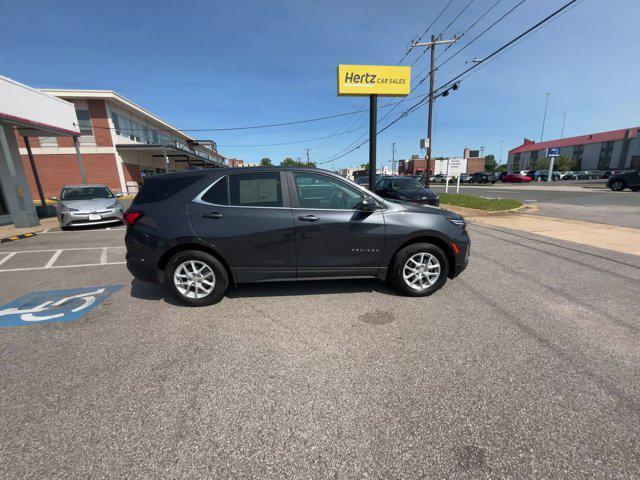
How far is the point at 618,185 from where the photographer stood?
2189 cm

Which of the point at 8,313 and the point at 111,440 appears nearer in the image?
the point at 111,440

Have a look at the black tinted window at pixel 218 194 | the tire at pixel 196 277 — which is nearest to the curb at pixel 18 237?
the tire at pixel 196 277

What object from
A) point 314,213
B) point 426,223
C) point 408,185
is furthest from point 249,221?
point 408,185

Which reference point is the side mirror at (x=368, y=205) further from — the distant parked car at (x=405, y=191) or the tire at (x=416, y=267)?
the distant parked car at (x=405, y=191)

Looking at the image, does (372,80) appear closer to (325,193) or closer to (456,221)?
(456,221)

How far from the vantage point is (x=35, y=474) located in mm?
1700

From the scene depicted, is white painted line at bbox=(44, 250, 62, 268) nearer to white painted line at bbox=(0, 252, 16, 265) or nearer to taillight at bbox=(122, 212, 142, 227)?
white painted line at bbox=(0, 252, 16, 265)

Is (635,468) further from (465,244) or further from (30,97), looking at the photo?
(30,97)

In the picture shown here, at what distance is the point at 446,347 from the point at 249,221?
262cm

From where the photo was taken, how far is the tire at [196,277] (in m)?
3.76

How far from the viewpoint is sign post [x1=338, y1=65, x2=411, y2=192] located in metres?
11.1

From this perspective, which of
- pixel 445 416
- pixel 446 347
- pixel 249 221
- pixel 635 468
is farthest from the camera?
pixel 249 221

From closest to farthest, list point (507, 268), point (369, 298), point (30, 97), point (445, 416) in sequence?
point (445, 416)
point (369, 298)
point (507, 268)
point (30, 97)

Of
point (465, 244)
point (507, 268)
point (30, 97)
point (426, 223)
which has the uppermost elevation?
point (30, 97)
